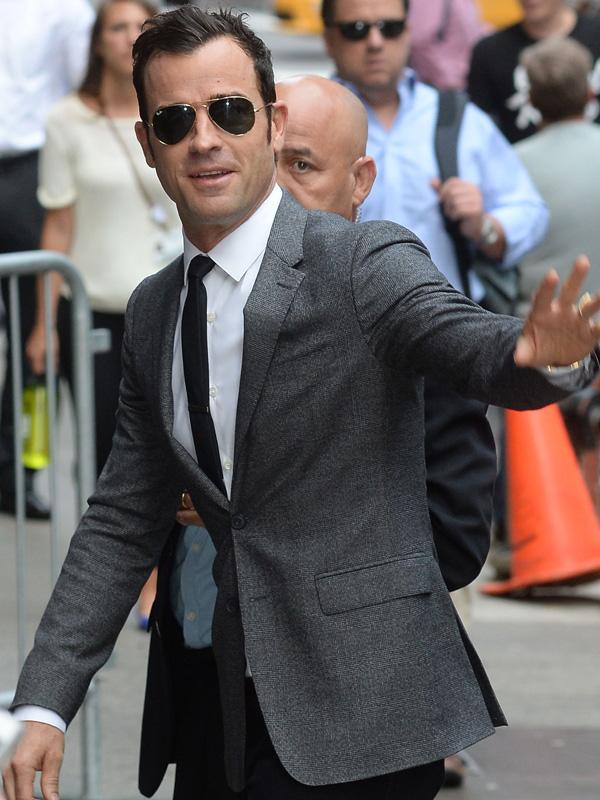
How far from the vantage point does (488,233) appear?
17.7 ft

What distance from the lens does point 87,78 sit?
6.55 meters

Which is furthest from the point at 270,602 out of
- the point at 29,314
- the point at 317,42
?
the point at 317,42

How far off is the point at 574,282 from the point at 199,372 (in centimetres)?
77

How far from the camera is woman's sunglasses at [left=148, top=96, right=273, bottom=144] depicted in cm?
271

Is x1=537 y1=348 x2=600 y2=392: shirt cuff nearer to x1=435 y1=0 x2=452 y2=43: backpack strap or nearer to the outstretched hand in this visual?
the outstretched hand

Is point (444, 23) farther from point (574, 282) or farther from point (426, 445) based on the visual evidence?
point (574, 282)

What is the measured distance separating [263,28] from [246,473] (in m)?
31.9

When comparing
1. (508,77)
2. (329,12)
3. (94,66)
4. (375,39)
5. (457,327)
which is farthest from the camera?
(508,77)

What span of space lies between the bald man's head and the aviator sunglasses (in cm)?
199

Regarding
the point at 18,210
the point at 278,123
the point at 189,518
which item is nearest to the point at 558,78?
the point at 18,210

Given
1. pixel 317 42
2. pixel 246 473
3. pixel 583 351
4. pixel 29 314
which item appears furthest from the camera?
pixel 317 42

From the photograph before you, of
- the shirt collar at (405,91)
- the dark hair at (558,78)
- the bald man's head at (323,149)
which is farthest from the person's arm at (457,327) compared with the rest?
the dark hair at (558,78)

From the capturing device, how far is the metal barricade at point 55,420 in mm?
4641

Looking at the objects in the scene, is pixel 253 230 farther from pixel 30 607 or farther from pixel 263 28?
pixel 263 28
